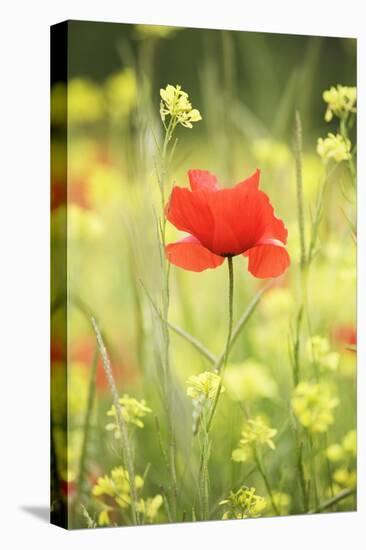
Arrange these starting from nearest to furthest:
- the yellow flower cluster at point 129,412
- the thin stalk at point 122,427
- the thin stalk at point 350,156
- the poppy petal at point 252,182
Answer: the thin stalk at point 122,427 < the yellow flower cluster at point 129,412 < the poppy petal at point 252,182 < the thin stalk at point 350,156

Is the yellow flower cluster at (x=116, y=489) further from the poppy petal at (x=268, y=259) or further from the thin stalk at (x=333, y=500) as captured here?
the poppy petal at (x=268, y=259)

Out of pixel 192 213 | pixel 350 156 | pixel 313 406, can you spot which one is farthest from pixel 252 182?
pixel 313 406

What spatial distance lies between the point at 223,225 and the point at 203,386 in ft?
1.71

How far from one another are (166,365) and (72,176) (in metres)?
0.65

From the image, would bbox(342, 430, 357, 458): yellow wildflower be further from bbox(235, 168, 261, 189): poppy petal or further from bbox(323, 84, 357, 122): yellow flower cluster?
bbox(323, 84, 357, 122): yellow flower cluster

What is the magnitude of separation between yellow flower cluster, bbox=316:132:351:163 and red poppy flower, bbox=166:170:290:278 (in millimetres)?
289

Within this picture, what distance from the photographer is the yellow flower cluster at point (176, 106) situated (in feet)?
14.6

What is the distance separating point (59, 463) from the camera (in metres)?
4.42

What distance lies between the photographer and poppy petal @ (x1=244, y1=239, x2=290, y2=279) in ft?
14.8

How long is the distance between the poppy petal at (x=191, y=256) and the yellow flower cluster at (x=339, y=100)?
2.10ft

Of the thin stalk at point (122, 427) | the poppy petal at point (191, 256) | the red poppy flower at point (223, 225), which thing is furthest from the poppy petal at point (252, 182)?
the thin stalk at point (122, 427)

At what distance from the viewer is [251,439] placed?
15.1ft

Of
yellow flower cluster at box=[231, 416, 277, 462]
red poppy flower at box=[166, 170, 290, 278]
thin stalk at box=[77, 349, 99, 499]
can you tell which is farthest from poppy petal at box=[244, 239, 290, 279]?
thin stalk at box=[77, 349, 99, 499]

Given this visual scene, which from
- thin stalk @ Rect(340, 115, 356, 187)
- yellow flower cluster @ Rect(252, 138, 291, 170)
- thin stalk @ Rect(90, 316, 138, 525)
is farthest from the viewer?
thin stalk @ Rect(340, 115, 356, 187)
